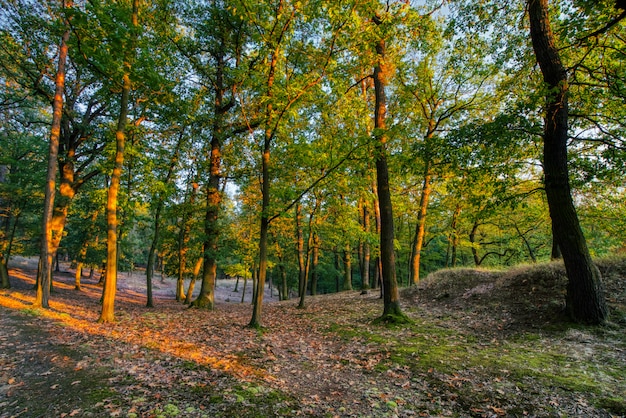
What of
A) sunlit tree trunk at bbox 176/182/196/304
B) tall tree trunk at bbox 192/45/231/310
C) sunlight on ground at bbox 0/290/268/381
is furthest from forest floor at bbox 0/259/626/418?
sunlit tree trunk at bbox 176/182/196/304

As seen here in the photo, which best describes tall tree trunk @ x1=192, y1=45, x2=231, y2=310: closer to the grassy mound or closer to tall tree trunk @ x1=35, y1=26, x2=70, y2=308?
tall tree trunk @ x1=35, y1=26, x2=70, y2=308

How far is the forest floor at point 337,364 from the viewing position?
13.7ft

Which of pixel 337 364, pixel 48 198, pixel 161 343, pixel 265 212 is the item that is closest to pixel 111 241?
pixel 48 198

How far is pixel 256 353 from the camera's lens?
6.88 metres

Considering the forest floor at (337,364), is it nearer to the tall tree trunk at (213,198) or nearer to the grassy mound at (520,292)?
the grassy mound at (520,292)

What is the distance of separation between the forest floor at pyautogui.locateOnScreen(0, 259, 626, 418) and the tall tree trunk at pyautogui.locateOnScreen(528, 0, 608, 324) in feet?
1.88

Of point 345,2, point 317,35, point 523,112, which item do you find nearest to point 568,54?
point 523,112

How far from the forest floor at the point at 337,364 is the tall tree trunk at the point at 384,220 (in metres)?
0.83

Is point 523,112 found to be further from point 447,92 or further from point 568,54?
point 447,92

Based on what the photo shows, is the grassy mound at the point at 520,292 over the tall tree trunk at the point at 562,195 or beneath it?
beneath

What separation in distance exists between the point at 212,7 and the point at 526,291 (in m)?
16.3

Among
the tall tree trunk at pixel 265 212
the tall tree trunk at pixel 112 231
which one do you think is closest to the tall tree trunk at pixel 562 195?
the tall tree trunk at pixel 265 212

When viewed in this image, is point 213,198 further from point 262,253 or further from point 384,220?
point 384,220

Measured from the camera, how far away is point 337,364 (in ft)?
20.8
